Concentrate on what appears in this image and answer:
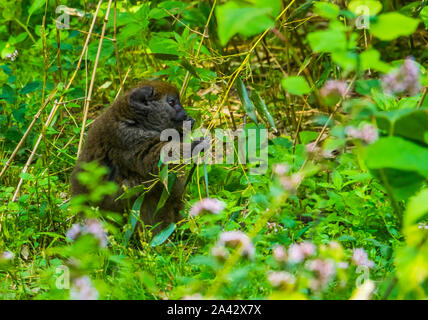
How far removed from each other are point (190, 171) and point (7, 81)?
2386 mm

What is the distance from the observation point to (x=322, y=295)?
3.10 meters

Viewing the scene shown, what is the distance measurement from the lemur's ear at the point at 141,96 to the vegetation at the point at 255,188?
295 millimetres

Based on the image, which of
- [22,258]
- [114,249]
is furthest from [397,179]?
[22,258]

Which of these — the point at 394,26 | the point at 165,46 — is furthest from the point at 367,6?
the point at 165,46

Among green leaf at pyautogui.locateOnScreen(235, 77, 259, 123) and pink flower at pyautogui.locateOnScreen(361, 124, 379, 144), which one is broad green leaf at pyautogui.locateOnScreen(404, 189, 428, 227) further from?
green leaf at pyautogui.locateOnScreen(235, 77, 259, 123)

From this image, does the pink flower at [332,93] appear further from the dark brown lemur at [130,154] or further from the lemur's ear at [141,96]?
the lemur's ear at [141,96]

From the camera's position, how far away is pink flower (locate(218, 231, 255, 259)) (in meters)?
3.00

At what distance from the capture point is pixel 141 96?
17.6 ft

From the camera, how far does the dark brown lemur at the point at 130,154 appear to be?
5.02 meters

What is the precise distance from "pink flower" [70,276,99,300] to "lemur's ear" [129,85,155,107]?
254cm

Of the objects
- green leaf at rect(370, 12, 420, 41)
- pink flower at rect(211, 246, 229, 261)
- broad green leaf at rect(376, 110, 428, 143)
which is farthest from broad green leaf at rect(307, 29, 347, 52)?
pink flower at rect(211, 246, 229, 261)

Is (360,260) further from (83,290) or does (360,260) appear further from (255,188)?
(255,188)

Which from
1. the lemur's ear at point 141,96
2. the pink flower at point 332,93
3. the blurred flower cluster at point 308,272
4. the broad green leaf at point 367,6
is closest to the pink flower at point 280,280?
the blurred flower cluster at point 308,272

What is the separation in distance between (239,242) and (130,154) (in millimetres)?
2109
